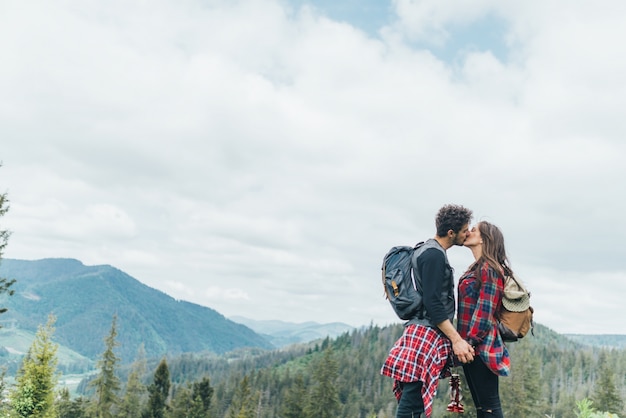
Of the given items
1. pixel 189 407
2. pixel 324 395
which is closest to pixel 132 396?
pixel 189 407

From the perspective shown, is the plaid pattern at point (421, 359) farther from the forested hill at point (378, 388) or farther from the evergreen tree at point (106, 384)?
the evergreen tree at point (106, 384)

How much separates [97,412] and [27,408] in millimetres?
22214

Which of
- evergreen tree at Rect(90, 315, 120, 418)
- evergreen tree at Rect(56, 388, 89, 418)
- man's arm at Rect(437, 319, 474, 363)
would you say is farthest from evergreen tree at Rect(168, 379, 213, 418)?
man's arm at Rect(437, 319, 474, 363)

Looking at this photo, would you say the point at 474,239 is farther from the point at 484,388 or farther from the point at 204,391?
the point at 204,391

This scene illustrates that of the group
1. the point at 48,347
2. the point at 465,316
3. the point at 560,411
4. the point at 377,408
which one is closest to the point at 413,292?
the point at 465,316

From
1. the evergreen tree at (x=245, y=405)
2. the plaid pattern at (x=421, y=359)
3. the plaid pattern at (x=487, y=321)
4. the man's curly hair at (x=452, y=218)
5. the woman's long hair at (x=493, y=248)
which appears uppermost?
the man's curly hair at (x=452, y=218)

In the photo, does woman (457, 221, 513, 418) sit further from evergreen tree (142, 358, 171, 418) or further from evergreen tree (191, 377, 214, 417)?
evergreen tree (191, 377, 214, 417)

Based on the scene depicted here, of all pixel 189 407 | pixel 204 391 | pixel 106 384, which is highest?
pixel 106 384

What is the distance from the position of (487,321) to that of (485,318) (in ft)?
0.12

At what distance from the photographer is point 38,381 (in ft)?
66.8

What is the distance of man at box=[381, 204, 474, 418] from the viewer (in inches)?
214

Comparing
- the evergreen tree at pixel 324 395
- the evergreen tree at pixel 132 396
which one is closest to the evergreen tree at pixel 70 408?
the evergreen tree at pixel 132 396

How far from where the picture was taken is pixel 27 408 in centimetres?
1983

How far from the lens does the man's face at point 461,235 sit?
5.73m
